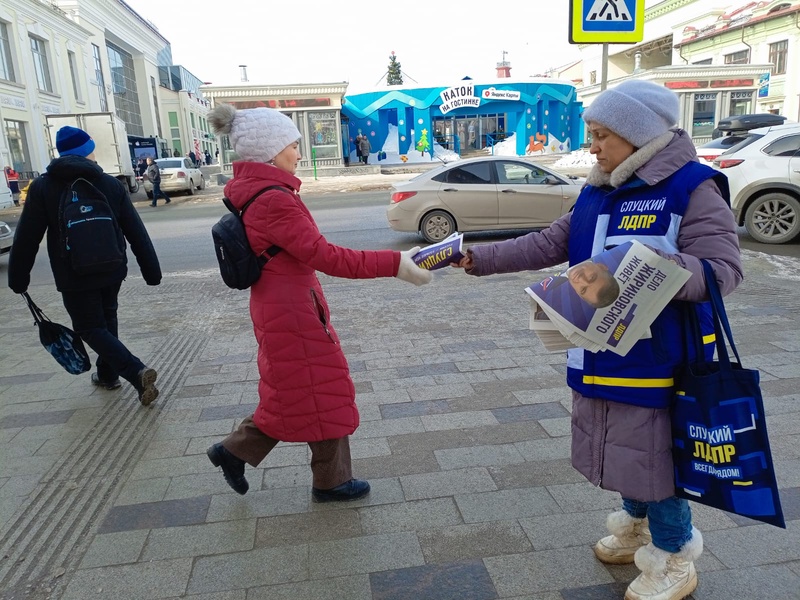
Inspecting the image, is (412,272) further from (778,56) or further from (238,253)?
(778,56)

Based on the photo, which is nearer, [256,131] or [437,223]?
[256,131]

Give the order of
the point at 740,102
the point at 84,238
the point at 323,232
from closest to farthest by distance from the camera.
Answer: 1. the point at 84,238
2. the point at 323,232
3. the point at 740,102

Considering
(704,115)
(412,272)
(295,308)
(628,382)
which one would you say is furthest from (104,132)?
(704,115)

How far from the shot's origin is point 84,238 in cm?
395

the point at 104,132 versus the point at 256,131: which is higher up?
the point at 104,132

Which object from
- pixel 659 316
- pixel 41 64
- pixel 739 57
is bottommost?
pixel 659 316

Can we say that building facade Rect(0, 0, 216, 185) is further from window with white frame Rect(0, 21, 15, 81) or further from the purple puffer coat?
the purple puffer coat

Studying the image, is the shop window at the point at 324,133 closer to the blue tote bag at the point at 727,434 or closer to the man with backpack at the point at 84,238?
the man with backpack at the point at 84,238

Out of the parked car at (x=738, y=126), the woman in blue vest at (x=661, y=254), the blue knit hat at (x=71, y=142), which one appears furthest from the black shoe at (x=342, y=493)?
the parked car at (x=738, y=126)

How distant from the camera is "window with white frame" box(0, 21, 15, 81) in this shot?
28.7 m

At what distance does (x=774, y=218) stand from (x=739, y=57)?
4062 centimetres

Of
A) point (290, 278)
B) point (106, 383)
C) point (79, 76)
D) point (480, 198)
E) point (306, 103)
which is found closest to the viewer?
point (290, 278)

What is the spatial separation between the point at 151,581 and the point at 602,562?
1.79 meters

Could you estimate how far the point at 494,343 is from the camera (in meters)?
5.35
